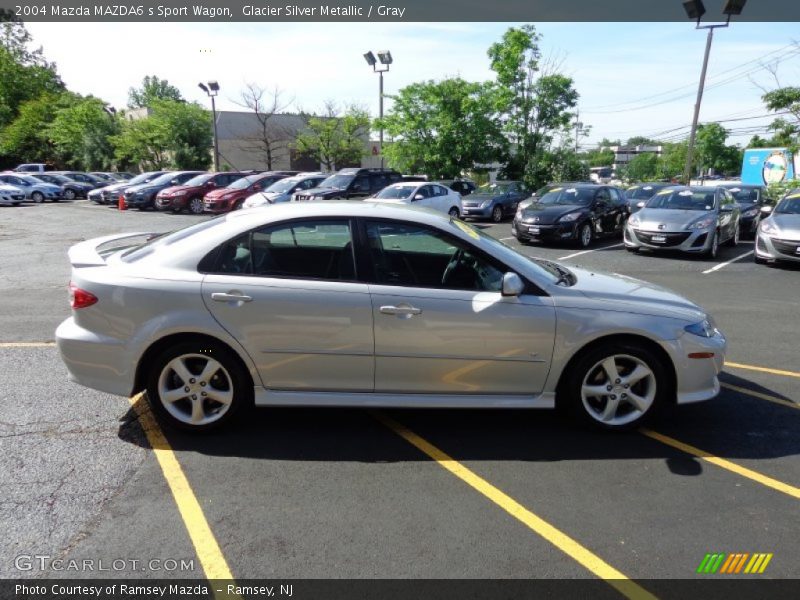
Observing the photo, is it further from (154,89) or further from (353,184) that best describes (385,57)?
(154,89)

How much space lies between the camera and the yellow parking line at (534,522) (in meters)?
2.61

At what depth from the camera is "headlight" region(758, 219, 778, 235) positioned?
11477mm

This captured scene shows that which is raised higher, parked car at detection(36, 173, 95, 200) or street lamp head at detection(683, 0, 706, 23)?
street lamp head at detection(683, 0, 706, 23)

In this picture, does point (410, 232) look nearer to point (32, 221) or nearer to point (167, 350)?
point (167, 350)

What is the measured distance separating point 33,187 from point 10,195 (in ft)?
4.60

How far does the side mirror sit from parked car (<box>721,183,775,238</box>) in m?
14.8

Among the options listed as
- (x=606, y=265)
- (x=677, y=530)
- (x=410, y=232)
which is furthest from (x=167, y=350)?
(x=606, y=265)

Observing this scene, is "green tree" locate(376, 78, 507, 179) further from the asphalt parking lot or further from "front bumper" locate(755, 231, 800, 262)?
the asphalt parking lot

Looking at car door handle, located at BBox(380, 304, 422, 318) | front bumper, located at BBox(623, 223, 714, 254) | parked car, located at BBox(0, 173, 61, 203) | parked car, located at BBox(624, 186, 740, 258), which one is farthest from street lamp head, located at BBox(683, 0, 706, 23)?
parked car, located at BBox(0, 173, 61, 203)

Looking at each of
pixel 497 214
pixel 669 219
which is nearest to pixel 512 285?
pixel 669 219

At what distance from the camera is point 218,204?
22.7 meters

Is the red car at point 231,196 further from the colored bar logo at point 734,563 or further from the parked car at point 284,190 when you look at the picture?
the colored bar logo at point 734,563

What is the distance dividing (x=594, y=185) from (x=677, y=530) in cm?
1411

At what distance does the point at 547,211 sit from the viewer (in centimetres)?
1442
